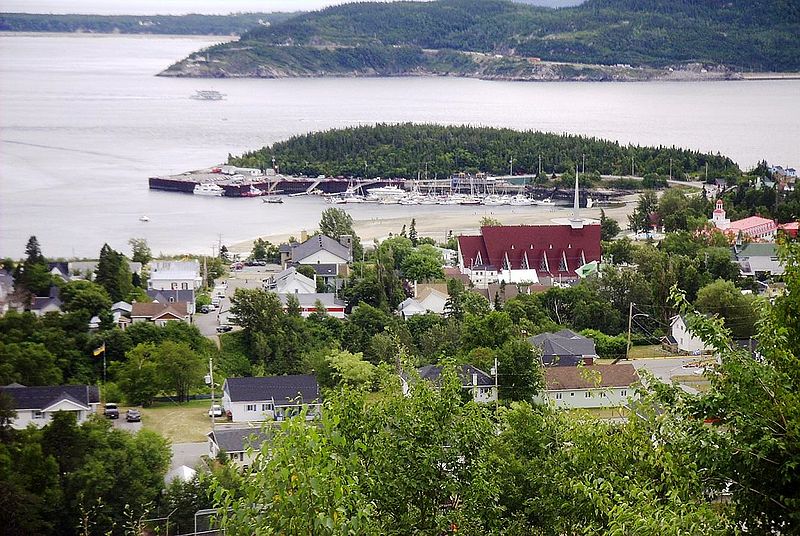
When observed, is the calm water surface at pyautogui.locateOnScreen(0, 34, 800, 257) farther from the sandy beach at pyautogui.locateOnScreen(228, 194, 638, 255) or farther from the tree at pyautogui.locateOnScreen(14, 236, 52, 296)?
the tree at pyautogui.locateOnScreen(14, 236, 52, 296)

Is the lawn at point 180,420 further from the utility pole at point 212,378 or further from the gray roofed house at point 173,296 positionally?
the gray roofed house at point 173,296

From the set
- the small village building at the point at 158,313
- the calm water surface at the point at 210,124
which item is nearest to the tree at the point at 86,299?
the small village building at the point at 158,313

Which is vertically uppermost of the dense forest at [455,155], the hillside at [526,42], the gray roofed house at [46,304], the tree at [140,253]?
the hillside at [526,42]

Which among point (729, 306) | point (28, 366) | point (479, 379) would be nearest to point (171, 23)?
Result: point (729, 306)

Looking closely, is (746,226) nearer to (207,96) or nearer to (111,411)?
(111,411)

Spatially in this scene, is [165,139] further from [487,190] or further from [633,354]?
[633,354]

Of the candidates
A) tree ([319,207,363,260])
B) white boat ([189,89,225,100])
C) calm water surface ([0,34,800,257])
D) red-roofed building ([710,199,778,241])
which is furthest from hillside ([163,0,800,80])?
tree ([319,207,363,260])
